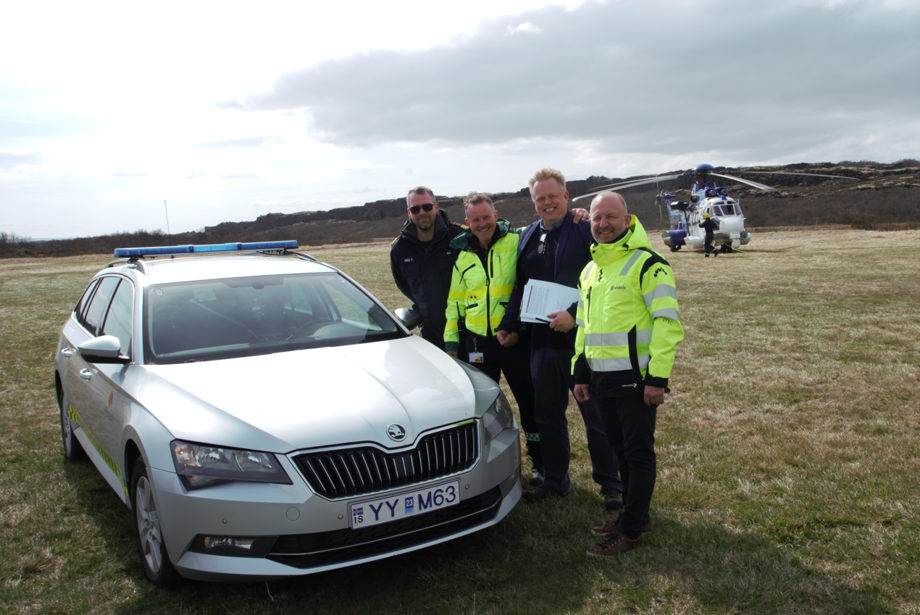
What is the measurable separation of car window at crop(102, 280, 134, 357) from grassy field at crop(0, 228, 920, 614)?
1.09m

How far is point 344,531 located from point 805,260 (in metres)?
25.4

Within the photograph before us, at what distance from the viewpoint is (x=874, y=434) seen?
5082mm

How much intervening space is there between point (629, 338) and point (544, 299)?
0.75 meters

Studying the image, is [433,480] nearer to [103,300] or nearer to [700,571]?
[700,571]

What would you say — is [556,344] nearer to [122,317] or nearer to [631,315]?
[631,315]

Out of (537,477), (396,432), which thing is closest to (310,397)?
(396,432)

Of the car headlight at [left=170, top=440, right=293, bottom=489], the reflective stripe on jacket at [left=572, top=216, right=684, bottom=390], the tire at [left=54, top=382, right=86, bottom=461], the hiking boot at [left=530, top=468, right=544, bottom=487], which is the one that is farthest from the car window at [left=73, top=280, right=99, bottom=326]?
the reflective stripe on jacket at [left=572, top=216, right=684, bottom=390]

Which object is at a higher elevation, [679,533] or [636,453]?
[636,453]

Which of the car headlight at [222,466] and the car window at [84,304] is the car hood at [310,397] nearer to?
the car headlight at [222,466]

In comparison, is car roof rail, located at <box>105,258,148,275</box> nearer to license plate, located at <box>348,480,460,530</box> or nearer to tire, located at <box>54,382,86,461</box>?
tire, located at <box>54,382,86,461</box>

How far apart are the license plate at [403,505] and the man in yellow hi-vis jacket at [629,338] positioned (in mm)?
876

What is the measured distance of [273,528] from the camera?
107 inches

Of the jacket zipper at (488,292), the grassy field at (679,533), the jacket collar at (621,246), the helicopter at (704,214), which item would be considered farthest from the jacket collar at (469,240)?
the helicopter at (704,214)

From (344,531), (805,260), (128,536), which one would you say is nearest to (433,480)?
(344,531)
